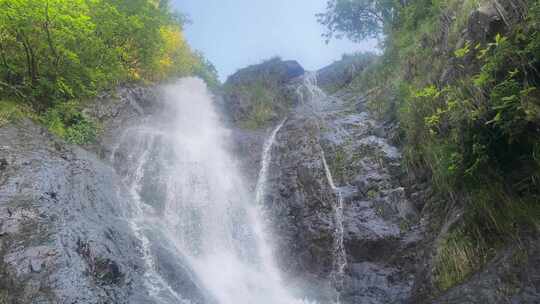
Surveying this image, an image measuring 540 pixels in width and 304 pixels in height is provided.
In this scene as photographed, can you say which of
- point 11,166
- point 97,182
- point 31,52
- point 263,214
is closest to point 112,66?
point 31,52

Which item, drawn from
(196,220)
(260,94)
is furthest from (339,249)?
(260,94)

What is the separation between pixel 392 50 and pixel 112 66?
11.7 meters

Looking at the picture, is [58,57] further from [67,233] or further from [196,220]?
[67,233]

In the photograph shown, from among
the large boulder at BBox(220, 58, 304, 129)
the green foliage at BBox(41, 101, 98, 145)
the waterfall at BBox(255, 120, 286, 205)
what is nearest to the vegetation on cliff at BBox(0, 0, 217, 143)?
the green foliage at BBox(41, 101, 98, 145)

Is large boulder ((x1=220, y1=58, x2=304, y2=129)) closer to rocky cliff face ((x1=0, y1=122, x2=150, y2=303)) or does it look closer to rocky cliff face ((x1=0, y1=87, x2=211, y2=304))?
rocky cliff face ((x1=0, y1=87, x2=211, y2=304))

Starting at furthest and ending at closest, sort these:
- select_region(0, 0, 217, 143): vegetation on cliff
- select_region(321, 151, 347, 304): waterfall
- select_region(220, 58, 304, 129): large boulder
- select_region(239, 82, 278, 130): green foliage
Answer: select_region(220, 58, 304, 129): large boulder < select_region(239, 82, 278, 130): green foliage < select_region(0, 0, 217, 143): vegetation on cliff < select_region(321, 151, 347, 304): waterfall

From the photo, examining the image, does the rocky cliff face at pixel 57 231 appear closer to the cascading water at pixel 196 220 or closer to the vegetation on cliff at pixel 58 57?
the cascading water at pixel 196 220

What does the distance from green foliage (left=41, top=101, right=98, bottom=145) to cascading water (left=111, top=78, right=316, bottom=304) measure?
3.66 ft

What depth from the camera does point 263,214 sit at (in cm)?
1147

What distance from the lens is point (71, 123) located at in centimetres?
1153

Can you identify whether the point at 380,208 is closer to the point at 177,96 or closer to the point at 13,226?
the point at 13,226

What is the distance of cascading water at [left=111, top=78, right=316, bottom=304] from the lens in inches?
300

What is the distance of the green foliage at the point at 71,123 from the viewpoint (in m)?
10.6

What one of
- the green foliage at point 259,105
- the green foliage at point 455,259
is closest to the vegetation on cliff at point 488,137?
the green foliage at point 455,259
